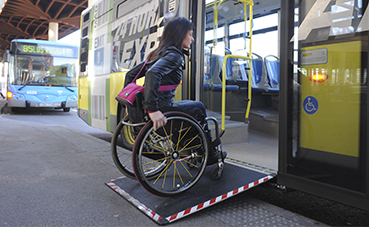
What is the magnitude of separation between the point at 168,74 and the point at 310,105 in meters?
1.12

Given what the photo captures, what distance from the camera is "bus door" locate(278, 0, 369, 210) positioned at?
6.59 feet

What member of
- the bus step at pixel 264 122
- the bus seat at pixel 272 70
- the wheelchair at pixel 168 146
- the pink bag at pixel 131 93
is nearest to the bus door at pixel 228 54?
the bus step at pixel 264 122

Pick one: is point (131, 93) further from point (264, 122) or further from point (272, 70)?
point (272, 70)

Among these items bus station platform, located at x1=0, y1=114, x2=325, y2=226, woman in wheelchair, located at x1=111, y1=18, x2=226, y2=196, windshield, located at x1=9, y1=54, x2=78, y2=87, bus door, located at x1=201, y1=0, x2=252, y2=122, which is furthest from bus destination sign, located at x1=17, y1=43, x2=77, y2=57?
woman in wheelchair, located at x1=111, y1=18, x2=226, y2=196

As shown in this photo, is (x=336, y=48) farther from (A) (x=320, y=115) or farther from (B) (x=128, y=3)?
(B) (x=128, y=3)

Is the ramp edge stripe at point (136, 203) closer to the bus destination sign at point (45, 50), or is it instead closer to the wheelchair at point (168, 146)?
the wheelchair at point (168, 146)

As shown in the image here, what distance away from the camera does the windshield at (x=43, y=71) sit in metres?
11.0

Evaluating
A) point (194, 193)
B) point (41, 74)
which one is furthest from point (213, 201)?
point (41, 74)

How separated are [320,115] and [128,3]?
3.41 metres

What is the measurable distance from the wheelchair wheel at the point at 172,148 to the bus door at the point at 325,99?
2.27ft

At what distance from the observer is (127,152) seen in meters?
4.10

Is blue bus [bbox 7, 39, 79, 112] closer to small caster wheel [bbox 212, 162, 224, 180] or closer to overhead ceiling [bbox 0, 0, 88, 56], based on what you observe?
small caster wheel [bbox 212, 162, 224, 180]

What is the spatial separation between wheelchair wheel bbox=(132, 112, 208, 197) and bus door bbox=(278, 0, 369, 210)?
69 cm

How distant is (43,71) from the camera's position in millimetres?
11312
